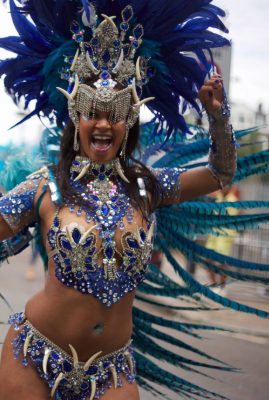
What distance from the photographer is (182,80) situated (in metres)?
2.62

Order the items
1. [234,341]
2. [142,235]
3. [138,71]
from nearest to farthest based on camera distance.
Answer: [142,235] → [138,71] → [234,341]

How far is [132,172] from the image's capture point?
2467mm

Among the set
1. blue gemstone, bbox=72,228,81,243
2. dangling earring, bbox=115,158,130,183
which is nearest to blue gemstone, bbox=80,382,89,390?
blue gemstone, bbox=72,228,81,243

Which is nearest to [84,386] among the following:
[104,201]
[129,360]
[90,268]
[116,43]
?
[129,360]

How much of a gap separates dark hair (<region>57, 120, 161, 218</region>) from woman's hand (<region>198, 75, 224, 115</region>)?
0.28m

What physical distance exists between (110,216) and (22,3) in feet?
2.95

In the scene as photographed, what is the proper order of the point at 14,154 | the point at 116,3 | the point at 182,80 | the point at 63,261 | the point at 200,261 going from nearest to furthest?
the point at 63,261
the point at 116,3
the point at 182,80
the point at 200,261
the point at 14,154

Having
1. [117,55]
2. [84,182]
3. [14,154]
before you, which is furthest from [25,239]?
[14,154]

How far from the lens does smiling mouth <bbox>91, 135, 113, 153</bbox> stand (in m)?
2.32

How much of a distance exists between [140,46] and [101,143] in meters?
0.44

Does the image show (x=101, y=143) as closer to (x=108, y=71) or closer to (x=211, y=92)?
(x=108, y=71)

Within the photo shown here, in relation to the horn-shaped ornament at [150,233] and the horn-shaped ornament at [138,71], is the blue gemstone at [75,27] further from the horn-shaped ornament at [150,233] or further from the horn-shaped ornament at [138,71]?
the horn-shaped ornament at [150,233]

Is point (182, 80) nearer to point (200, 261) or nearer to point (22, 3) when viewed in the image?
point (22, 3)

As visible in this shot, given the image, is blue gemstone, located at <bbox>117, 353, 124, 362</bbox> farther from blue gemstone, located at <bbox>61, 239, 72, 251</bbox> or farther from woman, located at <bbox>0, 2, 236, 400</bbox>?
blue gemstone, located at <bbox>61, 239, 72, 251</bbox>
